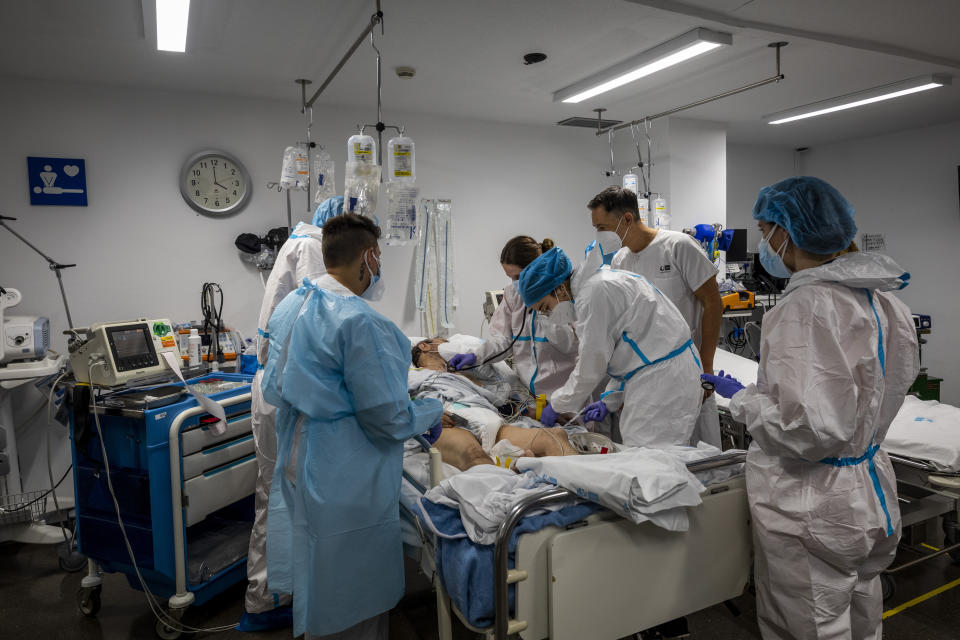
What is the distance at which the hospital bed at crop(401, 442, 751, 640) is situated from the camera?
1.56 metres

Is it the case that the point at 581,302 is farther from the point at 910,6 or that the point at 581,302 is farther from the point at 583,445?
the point at 910,6

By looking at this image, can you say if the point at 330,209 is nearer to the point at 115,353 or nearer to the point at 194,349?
the point at 115,353

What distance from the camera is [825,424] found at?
5.11 feet

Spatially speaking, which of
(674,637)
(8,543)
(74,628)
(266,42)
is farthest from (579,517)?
(8,543)

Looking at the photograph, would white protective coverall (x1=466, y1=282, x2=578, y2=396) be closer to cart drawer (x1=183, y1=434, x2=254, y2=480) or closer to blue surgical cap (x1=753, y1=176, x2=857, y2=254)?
blue surgical cap (x1=753, y1=176, x2=857, y2=254)

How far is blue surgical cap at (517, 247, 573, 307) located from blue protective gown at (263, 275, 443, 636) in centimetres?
76

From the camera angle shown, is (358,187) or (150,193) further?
(150,193)

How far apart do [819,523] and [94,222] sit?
4.39 m

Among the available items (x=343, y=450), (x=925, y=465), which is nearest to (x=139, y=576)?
(x=343, y=450)

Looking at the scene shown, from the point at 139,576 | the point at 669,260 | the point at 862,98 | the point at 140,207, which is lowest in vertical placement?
the point at 139,576

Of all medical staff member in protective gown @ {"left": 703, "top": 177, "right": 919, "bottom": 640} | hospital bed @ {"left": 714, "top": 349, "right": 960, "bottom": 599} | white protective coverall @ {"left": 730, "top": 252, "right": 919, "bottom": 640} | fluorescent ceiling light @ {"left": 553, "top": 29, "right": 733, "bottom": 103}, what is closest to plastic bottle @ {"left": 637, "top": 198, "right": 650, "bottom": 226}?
fluorescent ceiling light @ {"left": 553, "top": 29, "right": 733, "bottom": 103}

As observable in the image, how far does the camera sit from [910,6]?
9.83 feet

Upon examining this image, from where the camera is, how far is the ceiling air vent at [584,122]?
17.0 feet

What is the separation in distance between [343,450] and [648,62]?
289cm
